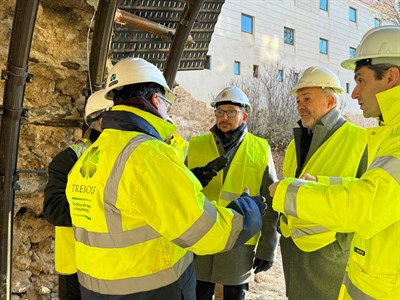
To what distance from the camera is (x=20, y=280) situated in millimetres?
3137

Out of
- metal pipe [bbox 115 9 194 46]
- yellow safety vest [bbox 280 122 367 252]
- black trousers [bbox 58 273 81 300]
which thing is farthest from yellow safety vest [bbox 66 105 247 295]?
metal pipe [bbox 115 9 194 46]

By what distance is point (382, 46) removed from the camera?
6.38 feet

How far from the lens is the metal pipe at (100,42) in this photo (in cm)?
307

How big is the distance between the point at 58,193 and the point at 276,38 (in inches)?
659

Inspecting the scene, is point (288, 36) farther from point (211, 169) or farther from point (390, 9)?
point (211, 169)

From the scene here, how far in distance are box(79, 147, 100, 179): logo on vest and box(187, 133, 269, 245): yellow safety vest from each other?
140cm

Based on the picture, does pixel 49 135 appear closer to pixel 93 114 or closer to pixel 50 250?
pixel 93 114

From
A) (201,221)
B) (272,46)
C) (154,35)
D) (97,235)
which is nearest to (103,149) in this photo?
(97,235)

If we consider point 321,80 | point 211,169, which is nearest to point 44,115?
point 211,169

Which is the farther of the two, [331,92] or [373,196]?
[331,92]

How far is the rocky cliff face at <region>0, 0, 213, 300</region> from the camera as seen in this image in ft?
10.3

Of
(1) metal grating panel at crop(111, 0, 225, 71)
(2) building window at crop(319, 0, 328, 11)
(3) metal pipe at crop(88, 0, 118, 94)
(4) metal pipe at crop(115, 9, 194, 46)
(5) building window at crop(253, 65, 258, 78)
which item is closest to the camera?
(3) metal pipe at crop(88, 0, 118, 94)

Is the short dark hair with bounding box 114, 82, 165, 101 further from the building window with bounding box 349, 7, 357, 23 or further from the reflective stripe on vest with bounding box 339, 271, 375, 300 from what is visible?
the building window with bounding box 349, 7, 357, 23

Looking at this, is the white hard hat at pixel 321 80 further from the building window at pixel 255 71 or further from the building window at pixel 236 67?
the building window at pixel 255 71
